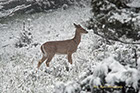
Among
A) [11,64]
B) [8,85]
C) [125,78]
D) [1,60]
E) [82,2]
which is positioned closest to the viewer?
[125,78]

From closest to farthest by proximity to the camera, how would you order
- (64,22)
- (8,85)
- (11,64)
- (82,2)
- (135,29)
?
(8,85) < (135,29) < (11,64) < (64,22) < (82,2)

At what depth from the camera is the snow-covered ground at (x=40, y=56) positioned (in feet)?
17.8

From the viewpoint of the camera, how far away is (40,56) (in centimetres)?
793

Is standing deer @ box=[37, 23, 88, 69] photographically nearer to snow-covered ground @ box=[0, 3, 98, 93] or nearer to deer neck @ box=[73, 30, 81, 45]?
deer neck @ box=[73, 30, 81, 45]

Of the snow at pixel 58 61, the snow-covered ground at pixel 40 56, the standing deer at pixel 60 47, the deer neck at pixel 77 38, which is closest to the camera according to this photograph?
the snow at pixel 58 61

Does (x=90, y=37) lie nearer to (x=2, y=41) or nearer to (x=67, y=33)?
(x=67, y=33)

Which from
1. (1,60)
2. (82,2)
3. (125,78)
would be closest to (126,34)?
(125,78)

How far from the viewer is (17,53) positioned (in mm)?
8531

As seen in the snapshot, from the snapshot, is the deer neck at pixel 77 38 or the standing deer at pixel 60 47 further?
the deer neck at pixel 77 38

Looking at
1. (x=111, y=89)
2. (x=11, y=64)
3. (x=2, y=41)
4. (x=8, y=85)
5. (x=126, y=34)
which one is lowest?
(x=2, y=41)

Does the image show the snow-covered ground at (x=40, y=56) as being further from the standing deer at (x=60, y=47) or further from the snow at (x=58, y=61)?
the standing deer at (x=60, y=47)

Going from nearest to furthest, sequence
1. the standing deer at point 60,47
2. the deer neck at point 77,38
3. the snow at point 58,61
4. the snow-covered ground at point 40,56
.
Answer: the snow at point 58,61, the snow-covered ground at point 40,56, the standing deer at point 60,47, the deer neck at point 77,38

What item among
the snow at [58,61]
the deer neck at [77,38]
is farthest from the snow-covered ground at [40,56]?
the deer neck at [77,38]

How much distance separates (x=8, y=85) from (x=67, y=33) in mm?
5359
